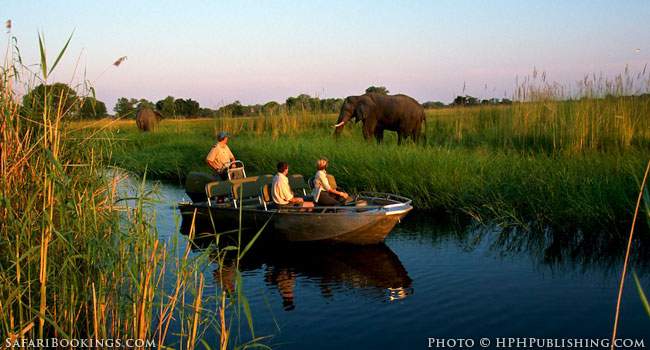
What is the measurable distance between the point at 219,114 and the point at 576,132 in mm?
17988

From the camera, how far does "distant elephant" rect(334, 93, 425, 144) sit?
20797mm

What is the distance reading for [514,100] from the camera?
1611cm

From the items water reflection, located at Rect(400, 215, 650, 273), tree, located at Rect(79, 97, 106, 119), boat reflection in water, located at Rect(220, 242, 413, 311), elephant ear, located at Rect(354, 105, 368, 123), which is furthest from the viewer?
elephant ear, located at Rect(354, 105, 368, 123)

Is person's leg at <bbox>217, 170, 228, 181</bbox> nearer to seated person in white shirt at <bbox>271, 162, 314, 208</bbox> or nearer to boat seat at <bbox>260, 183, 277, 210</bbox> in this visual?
boat seat at <bbox>260, 183, 277, 210</bbox>

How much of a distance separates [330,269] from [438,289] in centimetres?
166

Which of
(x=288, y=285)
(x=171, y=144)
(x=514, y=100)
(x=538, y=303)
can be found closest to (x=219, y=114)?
(x=171, y=144)

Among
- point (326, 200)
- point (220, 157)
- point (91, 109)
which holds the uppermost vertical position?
point (91, 109)

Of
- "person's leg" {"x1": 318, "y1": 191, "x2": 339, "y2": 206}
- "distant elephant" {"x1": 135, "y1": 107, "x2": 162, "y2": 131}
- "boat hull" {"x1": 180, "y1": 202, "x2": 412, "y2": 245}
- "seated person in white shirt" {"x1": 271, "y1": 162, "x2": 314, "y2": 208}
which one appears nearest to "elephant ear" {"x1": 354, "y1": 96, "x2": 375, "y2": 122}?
"person's leg" {"x1": 318, "y1": 191, "x2": 339, "y2": 206}

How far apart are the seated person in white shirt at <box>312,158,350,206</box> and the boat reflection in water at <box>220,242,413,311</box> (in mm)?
727

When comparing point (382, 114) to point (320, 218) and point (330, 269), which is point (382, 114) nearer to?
point (320, 218)

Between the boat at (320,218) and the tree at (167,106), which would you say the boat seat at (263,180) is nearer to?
Result: the boat at (320,218)

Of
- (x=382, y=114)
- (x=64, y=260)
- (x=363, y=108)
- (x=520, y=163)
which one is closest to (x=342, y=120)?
(x=363, y=108)

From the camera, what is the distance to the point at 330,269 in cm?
861

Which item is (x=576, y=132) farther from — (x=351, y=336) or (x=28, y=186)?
(x=28, y=186)
